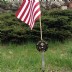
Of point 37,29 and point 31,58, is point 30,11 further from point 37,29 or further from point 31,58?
point 37,29

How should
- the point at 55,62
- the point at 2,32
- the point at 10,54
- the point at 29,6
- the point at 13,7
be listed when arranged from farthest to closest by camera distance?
the point at 13,7
the point at 2,32
the point at 10,54
the point at 55,62
the point at 29,6

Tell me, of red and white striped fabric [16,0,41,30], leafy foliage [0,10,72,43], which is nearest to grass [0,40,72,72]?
leafy foliage [0,10,72,43]

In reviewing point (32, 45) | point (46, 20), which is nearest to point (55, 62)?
point (32, 45)

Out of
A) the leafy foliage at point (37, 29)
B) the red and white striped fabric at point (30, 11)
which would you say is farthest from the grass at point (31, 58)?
the red and white striped fabric at point (30, 11)

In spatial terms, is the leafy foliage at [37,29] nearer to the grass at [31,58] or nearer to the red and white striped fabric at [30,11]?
the grass at [31,58]

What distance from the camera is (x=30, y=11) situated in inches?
235

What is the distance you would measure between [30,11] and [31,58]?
1.18 metres

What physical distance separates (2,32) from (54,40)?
4.33 ft

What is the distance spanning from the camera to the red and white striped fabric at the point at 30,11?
5941mm

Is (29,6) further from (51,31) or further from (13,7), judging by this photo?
(13,7)

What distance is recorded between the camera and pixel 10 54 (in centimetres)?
710

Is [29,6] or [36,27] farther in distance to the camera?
[36,27]

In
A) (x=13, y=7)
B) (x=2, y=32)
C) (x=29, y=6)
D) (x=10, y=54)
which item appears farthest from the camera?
(x=13, y=7)

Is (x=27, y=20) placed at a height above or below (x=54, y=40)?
above
